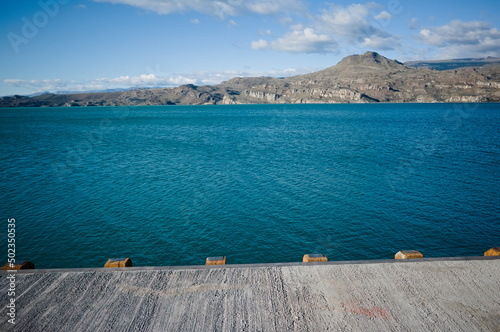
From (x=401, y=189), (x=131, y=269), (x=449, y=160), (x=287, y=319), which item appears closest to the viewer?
(x=287, y=319)

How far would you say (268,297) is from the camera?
768cm

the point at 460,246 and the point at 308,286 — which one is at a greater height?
the point at 308,286

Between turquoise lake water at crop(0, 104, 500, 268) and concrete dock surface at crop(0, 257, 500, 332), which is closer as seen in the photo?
concrete dock surface at crop(0, 257, 500, 332)

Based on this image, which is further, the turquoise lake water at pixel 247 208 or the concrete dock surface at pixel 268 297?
the turquoise lake water at pixel 247 208

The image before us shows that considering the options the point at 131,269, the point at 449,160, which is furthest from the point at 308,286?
the point at 449,160

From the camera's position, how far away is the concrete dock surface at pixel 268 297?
6.80 meters

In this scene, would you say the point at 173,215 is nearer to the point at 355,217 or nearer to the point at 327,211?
the point at 327,211

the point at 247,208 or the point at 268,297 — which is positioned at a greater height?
the point at 268,297

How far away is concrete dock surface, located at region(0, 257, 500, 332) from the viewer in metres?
6.80

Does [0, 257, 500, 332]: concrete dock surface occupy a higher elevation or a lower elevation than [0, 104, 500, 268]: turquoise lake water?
higher

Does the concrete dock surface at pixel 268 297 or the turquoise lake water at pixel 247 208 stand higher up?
the concrete dock surface at pixel 268 297

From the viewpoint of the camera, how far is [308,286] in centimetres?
805

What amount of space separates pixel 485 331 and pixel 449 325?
749mm

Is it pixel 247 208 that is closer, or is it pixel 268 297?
pixel 268 297
